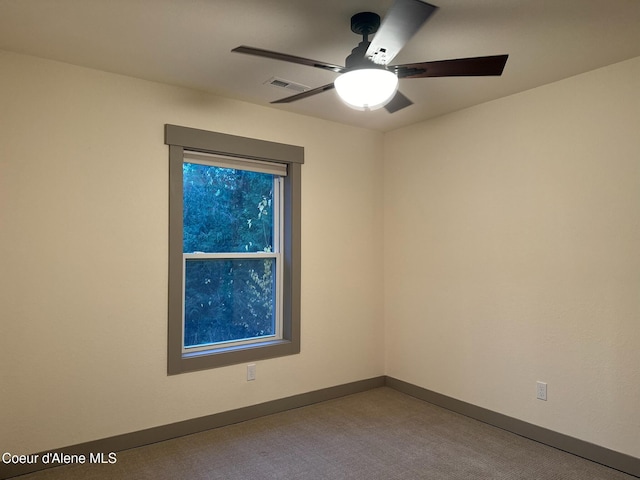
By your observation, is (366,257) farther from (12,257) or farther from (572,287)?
(12,257)

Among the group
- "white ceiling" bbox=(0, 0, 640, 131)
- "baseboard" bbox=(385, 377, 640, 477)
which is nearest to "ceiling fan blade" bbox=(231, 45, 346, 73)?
"white ceiling" bbox=(0, 0, 640, 131)

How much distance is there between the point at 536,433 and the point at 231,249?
2655 millimetres

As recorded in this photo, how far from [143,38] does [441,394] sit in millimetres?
3475

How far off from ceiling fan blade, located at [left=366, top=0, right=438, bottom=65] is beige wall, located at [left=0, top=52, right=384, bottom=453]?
5.82 feet

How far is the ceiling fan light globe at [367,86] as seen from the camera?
2.02m

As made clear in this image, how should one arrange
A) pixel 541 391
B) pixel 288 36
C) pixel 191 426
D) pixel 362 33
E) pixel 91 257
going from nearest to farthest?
1. pixel 362 33
2. pixel 288 36
3. pixel 91 257
4. pixel 541 391
5. pixel 191 426

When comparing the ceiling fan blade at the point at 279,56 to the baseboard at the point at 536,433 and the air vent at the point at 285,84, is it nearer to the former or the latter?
the air vent at the point at 285,84

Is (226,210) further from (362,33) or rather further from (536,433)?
(536,433)

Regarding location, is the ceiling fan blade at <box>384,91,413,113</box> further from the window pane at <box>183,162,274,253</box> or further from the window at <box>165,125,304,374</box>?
the window pane at <box>183,162,274,253</box>

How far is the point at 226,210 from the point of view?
3.60 metres

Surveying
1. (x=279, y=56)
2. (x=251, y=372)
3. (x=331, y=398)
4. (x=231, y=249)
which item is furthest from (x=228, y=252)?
(x=279, y=56)

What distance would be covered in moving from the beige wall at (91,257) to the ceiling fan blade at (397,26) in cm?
177

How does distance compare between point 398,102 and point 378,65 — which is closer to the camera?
point 378,65

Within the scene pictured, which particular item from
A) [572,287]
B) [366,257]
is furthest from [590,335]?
[366,257]
